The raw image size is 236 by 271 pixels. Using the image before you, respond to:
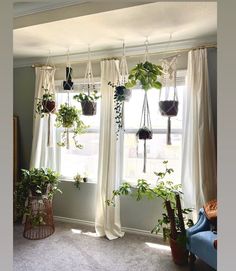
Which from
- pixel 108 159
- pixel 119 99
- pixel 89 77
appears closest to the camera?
pixel 119 99

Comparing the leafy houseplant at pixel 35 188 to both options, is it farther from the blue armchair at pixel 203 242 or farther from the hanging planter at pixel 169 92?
the blue armchair at pixel 203 242

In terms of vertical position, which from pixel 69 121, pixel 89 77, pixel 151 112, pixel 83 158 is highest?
pixel 89 77

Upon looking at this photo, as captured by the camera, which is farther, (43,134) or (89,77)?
(43,134)

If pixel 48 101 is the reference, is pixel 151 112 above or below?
below

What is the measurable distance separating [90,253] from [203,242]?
1.27 meters

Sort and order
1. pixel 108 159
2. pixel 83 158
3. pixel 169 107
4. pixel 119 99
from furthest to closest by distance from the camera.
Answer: pixel 83 158
pixel 108 159
pixel 119 99
pixel 169 107

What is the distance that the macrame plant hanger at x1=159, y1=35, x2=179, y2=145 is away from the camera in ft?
9.44

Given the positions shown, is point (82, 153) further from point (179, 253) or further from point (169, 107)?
point (179, 253)

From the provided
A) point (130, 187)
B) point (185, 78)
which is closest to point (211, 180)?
point (130, 187)

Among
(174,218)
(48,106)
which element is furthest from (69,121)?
(174,218)

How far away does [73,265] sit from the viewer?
2732mm

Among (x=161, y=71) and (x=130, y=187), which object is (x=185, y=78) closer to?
(x=161, y=71)

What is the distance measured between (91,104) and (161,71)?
0.99 meters

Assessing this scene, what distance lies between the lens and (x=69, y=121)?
11.9ft
